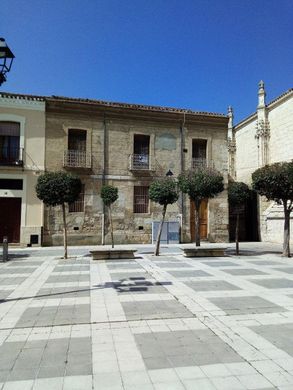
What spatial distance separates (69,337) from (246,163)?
2355 cm

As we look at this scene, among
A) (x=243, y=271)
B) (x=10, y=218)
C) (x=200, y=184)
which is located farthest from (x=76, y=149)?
(x=243, y=271)

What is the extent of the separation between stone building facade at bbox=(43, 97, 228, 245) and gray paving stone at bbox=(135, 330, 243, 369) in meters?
13.7

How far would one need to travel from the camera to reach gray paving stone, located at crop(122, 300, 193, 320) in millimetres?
5148

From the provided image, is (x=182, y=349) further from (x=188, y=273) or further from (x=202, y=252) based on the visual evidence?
(x=202, y=252)

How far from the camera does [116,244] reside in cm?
1780

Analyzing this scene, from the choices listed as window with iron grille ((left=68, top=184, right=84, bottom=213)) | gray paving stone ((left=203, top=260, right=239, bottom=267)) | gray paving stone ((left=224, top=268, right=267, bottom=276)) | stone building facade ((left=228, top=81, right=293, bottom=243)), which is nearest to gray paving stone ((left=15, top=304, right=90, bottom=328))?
gray paving stone ((left=224, top=268, right=267, bottom=276))

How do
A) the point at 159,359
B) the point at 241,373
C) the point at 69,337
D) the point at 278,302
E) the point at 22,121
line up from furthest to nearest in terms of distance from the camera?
the point at 22,121 < the point at 278,302 < the point at 69,337 < the point at 159,359 < the point at 241,373

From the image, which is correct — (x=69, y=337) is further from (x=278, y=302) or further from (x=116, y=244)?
(x=116, y=244)

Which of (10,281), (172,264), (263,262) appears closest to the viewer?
(10,281)

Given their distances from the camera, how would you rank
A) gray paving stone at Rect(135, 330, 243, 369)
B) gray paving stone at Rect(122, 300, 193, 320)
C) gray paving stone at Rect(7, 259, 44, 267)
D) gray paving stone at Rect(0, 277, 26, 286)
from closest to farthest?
gray paving stone at Rect(135, 330, 243, 369) < gray paving stone at Rect(122, 300, 193, 320) < gray paving stone at Rect(0, 277, 26, 286) < gray paving stone at Rect(7, 259, 44, 267)

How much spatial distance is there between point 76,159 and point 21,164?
264 centimetres

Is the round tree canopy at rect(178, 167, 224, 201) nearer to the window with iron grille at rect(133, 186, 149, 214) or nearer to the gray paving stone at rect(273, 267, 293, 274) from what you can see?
the gray paving stone at rect(273, 267, 293, 274)

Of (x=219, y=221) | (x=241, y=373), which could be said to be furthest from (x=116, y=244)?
(x=241, y=373)

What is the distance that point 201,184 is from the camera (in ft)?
43.3
